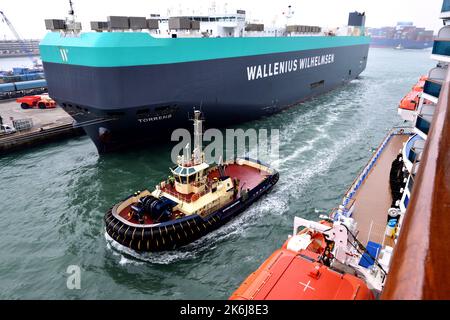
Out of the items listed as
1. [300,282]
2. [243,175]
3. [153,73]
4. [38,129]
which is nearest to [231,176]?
[243,175]

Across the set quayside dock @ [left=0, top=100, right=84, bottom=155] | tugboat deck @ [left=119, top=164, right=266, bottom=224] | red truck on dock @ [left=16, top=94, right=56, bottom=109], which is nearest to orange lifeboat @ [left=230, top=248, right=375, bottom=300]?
tugboat deck @ [left=119, top=164, right=266, bottom=224]

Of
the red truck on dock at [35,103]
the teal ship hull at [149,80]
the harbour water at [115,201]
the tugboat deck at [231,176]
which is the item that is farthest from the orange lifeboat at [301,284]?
the red truck on dock at [35,103]

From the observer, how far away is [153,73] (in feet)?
67.9

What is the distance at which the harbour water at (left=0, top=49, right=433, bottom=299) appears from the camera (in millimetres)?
12039

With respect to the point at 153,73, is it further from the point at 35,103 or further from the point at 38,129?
the point at 35,103

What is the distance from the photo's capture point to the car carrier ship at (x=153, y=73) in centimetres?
1962

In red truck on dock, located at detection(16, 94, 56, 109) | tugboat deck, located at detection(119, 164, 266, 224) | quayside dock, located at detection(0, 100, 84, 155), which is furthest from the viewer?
red truck on dock, located at detection(16, 94, 56, 109)

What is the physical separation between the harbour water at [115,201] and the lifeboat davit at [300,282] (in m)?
3.81

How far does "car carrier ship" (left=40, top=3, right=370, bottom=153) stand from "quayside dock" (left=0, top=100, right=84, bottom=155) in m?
4.49

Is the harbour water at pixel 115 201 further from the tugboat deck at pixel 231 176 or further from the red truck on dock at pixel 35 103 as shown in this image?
the red truck on dock at pixel 35 103

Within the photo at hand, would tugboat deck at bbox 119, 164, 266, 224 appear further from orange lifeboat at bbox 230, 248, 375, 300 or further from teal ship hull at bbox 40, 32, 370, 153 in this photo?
teal ship hull at bbox 40, 32, 370, 153
